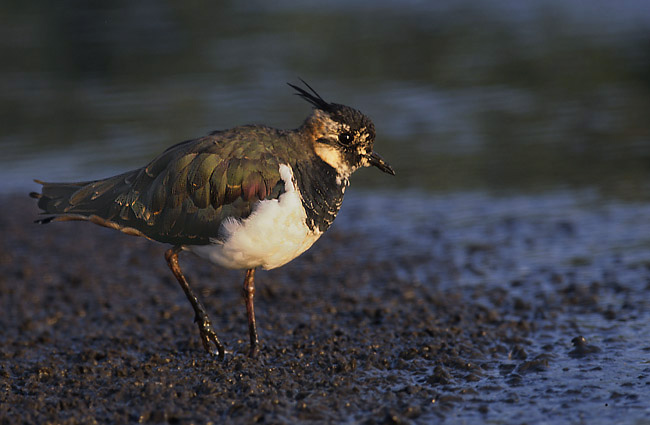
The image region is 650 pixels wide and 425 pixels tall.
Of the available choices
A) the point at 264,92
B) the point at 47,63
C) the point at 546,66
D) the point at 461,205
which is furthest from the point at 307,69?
the point at 461,205

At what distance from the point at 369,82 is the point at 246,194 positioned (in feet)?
34.7

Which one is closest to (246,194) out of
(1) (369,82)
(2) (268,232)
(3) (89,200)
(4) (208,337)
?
(2) (268,232)

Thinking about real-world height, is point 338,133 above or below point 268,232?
above

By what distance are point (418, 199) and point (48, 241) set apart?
4408 millimetres

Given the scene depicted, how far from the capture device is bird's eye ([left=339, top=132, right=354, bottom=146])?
661 cm

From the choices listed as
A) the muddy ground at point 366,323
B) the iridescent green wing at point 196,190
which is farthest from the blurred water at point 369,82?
the iridescent green wing at point 196,190

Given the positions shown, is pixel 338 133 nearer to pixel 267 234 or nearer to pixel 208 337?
pixel 267 234

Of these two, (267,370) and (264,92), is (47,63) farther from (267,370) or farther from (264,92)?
(267,370)

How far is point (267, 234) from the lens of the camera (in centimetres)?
622

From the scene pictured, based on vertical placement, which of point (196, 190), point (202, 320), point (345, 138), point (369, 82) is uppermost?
point (369, 82)

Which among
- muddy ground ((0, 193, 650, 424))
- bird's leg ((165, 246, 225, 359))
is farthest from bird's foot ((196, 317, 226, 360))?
muddy ground ((0, 193, 650, 424))

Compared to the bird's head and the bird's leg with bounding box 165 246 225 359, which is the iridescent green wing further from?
the bird's head

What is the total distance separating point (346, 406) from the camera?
19.1 feet

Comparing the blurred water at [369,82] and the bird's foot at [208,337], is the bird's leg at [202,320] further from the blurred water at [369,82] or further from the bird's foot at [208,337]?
the blurred water at [369,82]
